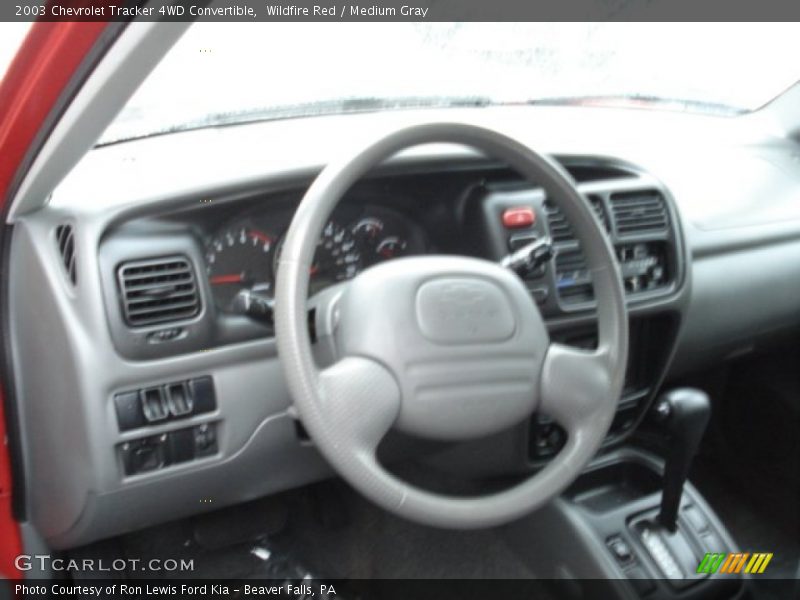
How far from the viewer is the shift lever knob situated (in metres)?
1.69

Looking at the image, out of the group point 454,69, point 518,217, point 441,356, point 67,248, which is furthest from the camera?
point 454,69

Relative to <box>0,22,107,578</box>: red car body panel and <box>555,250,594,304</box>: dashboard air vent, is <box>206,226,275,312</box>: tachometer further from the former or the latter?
<box>555,250,594,304</box>: dashboard air vent

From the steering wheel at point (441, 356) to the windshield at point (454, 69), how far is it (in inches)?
17.9

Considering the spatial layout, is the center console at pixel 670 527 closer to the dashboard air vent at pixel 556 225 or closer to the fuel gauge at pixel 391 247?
the dashboard air vent at pixel 556 225

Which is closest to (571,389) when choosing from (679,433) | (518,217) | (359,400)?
(359,400)

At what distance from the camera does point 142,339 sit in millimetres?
1299

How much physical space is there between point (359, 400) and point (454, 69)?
107 centimetres

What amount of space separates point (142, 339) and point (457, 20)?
0.95 metres

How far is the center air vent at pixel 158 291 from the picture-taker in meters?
1.29

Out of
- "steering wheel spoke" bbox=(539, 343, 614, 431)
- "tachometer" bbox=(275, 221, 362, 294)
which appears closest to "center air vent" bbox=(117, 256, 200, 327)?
"tachometer" bbox=(275, 221, 362, 294)

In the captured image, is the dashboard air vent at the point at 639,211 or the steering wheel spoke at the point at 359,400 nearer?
the steering wheel spoke at the point at 359,400

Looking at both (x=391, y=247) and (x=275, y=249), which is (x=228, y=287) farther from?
(x=391, y=247)
